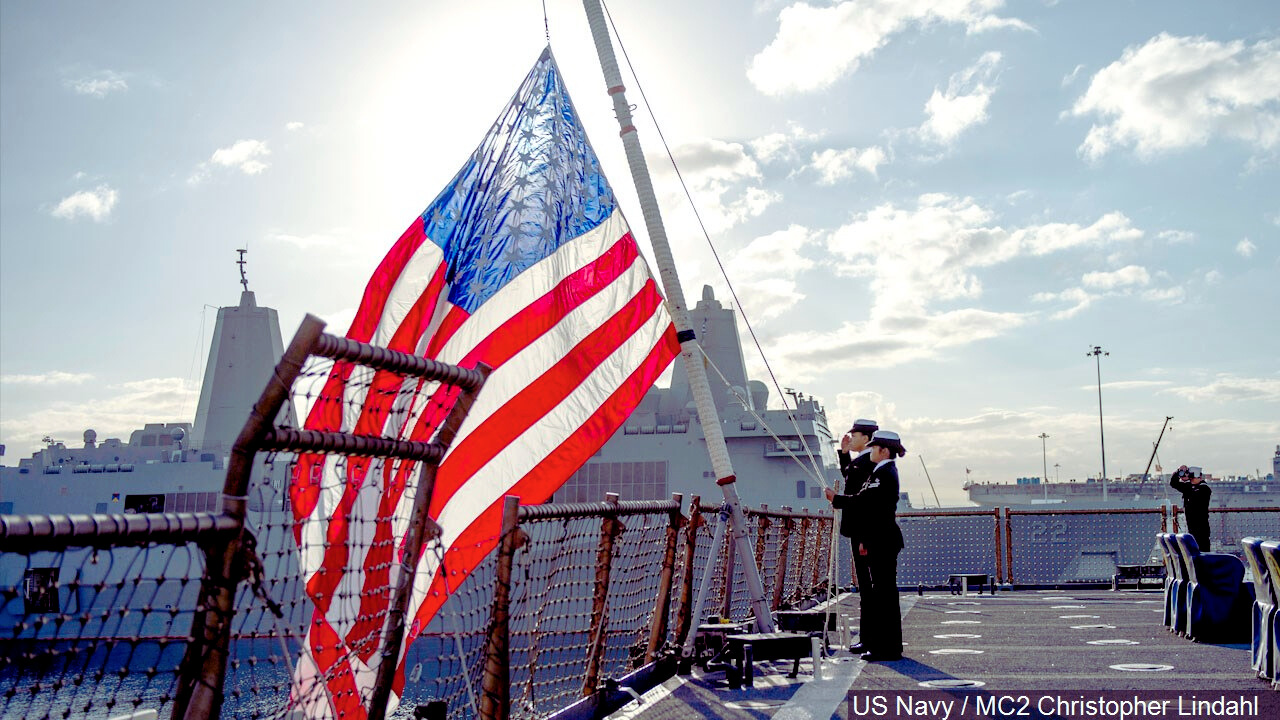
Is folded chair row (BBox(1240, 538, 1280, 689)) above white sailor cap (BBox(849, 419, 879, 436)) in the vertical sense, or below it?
below

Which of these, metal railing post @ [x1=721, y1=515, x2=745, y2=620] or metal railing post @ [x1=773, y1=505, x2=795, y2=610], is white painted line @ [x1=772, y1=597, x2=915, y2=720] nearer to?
metal railing post @ [x1=721, y1=515, x2=745, y2=620]

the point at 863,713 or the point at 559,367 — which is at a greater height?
the point at 559,367

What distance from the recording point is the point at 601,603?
456cm

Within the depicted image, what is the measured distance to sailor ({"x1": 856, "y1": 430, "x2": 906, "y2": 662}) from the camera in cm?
630

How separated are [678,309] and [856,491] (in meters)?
2.07

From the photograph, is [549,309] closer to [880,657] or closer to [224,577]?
[880,657]

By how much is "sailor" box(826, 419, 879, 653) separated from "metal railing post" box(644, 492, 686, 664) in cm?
104

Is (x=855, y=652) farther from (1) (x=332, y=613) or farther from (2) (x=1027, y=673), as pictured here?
(1) (x=332, y=613)

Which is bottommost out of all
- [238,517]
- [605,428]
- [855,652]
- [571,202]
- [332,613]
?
[855,652]

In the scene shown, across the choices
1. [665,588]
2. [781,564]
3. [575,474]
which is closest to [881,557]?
[665,588]

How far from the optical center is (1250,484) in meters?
53.2

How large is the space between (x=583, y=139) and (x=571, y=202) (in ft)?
2.12

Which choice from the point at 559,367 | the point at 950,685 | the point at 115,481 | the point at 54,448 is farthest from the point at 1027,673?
the point at 54,448

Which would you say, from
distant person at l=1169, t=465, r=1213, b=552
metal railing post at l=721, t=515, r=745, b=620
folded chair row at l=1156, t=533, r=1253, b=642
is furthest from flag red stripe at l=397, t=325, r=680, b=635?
distant person at l=1169, t=465, r=1213, b=552
